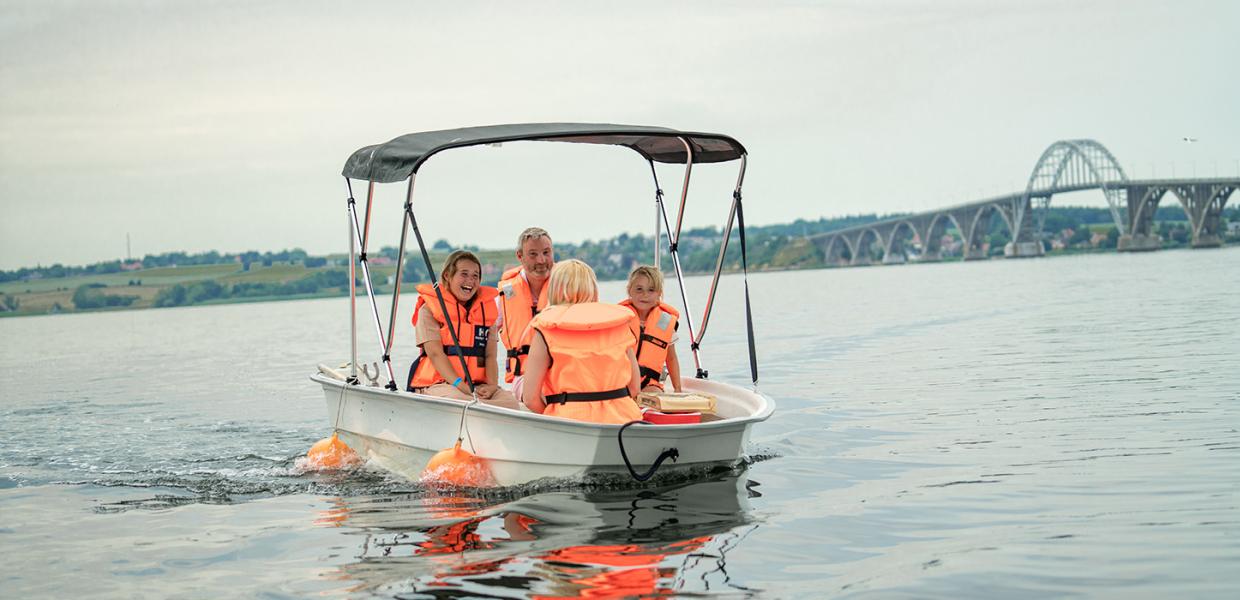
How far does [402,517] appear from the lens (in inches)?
304

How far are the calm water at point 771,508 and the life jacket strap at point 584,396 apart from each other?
0.64m

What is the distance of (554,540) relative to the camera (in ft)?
21.7

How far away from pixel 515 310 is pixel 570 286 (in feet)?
5.09

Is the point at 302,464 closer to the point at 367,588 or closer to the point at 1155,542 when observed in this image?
the point at 367,588

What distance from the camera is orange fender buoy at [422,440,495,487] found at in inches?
317

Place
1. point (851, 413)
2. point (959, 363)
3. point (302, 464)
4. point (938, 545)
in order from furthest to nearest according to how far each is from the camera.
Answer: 1. point (959, 363)
2. point (851, 413)
3. point (302, 464)
4. point (938, 545)

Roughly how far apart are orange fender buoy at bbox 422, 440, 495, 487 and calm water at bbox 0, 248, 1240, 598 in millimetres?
149

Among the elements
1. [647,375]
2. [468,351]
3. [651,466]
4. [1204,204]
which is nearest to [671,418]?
[651,466]

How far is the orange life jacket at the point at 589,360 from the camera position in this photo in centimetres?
734

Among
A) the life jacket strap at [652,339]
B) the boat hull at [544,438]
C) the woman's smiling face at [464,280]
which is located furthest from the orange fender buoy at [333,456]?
the life jacket strap at [652,339]

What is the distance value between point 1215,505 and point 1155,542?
3.22 ft

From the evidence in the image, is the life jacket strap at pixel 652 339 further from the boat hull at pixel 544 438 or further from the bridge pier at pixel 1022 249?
the bridge pier at pixel 1022 249

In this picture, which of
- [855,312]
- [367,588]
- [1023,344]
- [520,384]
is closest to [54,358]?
[855,312]

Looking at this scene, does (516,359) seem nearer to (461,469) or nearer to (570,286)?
(461,469)
